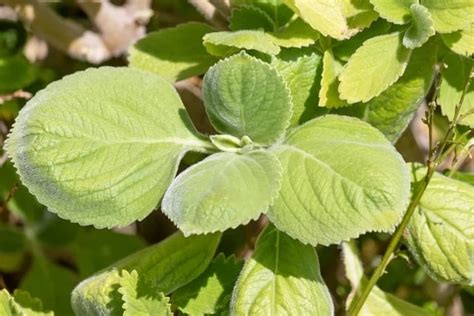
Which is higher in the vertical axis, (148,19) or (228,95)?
(228,95)

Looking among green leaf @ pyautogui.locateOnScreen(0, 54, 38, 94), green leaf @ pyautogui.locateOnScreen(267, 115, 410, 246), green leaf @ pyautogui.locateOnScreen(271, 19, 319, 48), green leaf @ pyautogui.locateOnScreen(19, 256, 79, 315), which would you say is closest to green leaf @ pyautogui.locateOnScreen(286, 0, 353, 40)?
green leaf @ pyautogui.locateOnScreen(271, 19, 319, 48)

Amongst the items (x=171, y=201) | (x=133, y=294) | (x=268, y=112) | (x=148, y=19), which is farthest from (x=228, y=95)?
(x=148, y=19)

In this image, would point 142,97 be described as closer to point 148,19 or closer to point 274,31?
point 274,31

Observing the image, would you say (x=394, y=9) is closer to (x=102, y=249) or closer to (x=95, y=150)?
(x=95, y=150)

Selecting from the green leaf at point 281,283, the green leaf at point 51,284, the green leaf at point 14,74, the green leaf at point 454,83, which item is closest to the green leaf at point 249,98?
the green leaf at point 281,283

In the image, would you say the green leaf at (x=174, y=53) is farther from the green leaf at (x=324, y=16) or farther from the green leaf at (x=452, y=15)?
the green leaf at (x=452, y=15)

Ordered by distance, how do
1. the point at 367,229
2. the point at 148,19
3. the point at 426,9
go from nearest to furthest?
the point at 367,229 < the point at 426,9 < the point at 148,19

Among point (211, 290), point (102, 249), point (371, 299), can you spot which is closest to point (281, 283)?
point (211, 290)

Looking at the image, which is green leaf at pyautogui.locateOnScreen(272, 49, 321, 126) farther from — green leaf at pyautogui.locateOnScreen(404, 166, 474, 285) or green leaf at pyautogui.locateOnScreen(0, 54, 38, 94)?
green leaf at pyautogui.locateOnScreen(0, 54, 38, 94)
